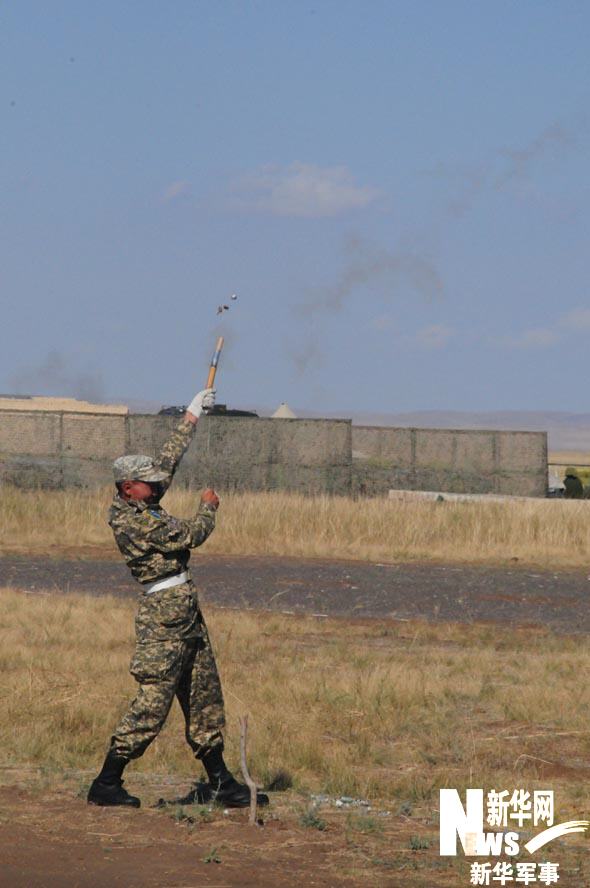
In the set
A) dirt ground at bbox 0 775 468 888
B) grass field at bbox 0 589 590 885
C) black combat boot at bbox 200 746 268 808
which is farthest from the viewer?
grass field at bbox 0 589 590 885

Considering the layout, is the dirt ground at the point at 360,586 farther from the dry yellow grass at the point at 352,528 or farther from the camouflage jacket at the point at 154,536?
the camouflage jacket at the point at 154,536

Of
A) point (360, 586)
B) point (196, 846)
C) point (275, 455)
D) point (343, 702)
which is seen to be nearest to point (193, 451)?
point (275, 455)

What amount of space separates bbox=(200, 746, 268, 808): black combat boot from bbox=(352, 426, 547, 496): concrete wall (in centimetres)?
2864

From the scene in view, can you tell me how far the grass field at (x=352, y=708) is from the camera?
919 cm

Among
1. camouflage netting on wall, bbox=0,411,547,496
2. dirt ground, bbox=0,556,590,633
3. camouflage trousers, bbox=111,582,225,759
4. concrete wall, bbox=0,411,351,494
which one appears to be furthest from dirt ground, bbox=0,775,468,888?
camouflage netting on wall, bbox=0,411,547,496

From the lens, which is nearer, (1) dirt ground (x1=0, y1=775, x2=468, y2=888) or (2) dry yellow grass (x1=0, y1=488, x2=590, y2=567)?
(1) dirt ground (x1=0, y1=775, x2=468, y2=888)

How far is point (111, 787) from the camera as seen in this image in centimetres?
797

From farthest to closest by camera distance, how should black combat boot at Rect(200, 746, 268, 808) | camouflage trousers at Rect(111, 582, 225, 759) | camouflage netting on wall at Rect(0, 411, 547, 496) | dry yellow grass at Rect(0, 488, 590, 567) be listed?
camouflage netting on wall at Rect(0, 411, 547, 496), dry yellow grass at Rect(0, 488, 590, 567), black combat boot at Rect(200, 746, 268, 808), camouflage trousers at Rect(111, 582, 225, 759)

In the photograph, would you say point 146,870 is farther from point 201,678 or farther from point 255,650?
point 255,650

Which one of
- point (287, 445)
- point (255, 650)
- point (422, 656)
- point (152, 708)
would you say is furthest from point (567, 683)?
point (287, 445)

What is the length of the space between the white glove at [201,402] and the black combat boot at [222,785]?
1.94 metres

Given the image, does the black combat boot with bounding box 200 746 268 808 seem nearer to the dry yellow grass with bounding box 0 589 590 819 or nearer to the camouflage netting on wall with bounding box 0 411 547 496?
the dry yellow grass with bounding box 0 589 590 819

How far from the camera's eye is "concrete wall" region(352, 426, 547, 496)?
1452 inches

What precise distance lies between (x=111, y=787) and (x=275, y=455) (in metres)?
25.8
